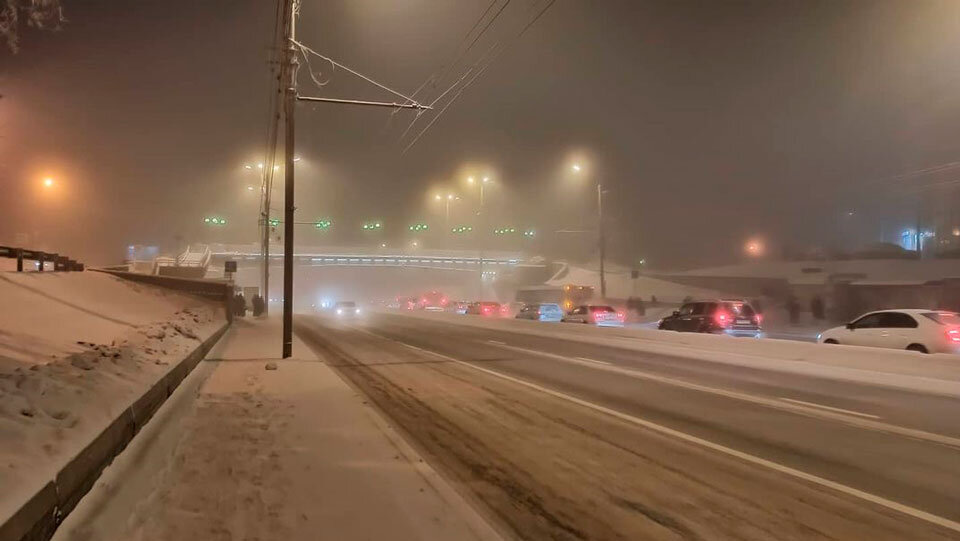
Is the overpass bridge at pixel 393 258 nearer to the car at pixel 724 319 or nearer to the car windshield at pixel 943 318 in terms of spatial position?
the car at pixel 724 319

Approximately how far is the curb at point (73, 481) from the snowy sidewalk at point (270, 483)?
0.38 feet

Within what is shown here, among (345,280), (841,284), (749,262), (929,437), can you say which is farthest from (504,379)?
(345,280)

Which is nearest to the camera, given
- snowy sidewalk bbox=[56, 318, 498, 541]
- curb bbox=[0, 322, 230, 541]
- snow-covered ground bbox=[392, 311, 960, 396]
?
curb bbox=[0, 322, 230, 541]

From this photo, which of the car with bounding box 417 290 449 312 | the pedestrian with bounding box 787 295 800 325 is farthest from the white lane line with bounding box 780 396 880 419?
the car with bounding box 417 290 449 312

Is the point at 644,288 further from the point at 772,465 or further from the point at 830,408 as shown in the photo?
the point at 772,465

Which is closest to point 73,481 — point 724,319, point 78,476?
point 78,476

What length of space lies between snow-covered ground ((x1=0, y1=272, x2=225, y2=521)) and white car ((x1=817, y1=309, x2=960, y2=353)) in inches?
673

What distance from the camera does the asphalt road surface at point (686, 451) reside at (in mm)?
5379


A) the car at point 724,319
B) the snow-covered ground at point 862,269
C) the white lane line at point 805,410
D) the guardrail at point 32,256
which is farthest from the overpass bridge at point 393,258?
the white lane line at point 805,410

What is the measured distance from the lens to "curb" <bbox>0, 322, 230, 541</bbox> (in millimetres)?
3895

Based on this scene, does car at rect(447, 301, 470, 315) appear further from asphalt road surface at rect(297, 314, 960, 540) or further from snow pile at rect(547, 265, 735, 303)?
asphalt road surface at rect(297, 314, 960, 540)

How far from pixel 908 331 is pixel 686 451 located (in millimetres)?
12926

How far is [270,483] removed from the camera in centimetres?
586

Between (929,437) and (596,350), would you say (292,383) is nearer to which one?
(929,437)
